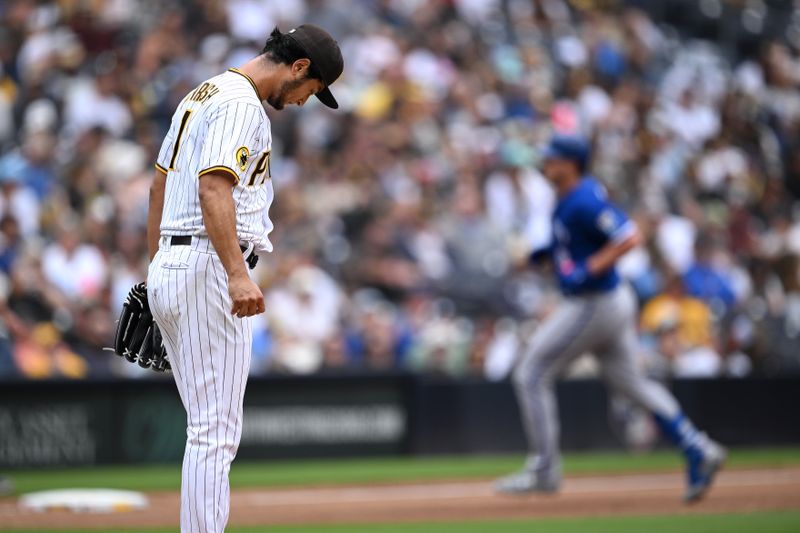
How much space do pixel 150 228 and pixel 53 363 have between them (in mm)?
6874

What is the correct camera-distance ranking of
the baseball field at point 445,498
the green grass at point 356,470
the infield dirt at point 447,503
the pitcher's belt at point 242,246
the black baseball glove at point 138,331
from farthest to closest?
the green grass at point 356,470 → the infield dirt at point 447,503 → the baseball field at point 445,498 → the black baseball glove at point 138,331 → the pitcher's belt at point 242,246

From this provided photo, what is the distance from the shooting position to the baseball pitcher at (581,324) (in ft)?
28.1

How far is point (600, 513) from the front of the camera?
26.5 ft

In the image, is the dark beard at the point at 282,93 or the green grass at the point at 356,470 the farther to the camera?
the green grass at the point at 356,470

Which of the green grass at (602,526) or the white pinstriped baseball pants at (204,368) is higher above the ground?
the white pinstriped baseball pants at (204,368)

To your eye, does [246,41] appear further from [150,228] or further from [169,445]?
[150,228]

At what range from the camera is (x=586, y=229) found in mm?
8703

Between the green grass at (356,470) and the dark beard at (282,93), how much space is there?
18.2ft

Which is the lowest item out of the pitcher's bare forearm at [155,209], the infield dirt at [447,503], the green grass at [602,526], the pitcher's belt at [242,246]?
the green grass at [602,526]

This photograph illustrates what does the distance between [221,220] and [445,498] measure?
15.9ft

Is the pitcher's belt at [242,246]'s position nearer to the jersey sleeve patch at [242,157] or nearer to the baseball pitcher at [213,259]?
the baseball pitcher at [213,259]

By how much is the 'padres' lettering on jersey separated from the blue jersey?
3913mm

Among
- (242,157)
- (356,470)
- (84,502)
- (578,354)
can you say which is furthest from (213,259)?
(356,470)

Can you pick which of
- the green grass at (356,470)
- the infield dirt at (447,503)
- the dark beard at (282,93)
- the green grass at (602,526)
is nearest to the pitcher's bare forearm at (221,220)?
the dark beard at (282,93)
